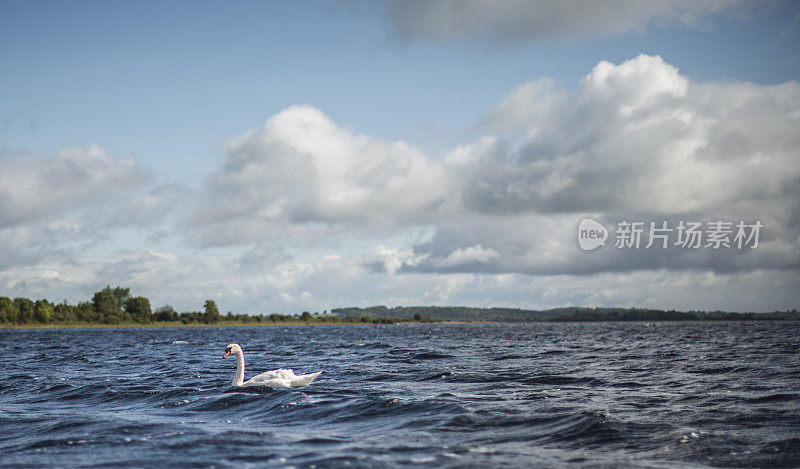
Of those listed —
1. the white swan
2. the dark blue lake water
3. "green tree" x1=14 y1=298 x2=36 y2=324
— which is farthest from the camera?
"green tree" x1=14 y1=298 x2=36 y2=324

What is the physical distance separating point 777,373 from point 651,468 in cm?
2053

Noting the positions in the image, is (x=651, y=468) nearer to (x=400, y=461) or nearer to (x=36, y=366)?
(x=400, y=461)

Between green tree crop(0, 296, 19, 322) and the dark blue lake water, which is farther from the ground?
the dark blue lake water

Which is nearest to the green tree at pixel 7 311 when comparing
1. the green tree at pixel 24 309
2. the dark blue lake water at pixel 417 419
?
the green tree at pixel 24 309

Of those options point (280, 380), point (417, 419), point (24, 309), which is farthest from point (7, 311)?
point (417, 419)

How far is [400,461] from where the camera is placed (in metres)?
12.6

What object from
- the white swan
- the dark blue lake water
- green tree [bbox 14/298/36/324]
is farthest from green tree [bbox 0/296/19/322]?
the white swan

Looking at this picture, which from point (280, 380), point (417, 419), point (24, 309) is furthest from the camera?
point (24, 309)

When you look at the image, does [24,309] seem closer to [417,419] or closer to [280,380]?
[280,380]

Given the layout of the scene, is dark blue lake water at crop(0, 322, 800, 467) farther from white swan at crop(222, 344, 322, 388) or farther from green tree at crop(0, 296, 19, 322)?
green tree at crop(0, 296, 19, 322)

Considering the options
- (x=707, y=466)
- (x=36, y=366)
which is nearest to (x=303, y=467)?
(x=707, y=466)

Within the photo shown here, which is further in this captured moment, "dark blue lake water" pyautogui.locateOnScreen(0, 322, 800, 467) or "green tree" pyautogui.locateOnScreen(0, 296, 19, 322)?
"green tree" pyautogui.locateOnScreen(0, 296, 19, 322)

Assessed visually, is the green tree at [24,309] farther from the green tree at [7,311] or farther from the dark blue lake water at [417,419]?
the dark blue lake water at [417,419]

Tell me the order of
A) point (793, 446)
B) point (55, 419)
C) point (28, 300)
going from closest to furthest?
point (793, 446)
point (55, 419)
point (28, 300)
